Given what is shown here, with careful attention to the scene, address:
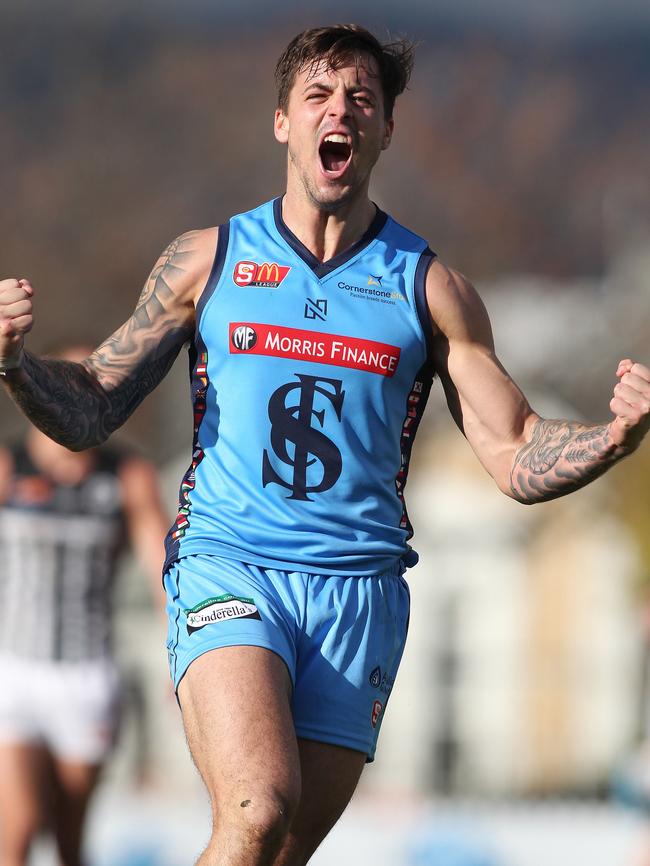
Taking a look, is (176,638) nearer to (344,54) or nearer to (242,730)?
(242,730)

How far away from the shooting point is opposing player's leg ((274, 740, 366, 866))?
195 inches

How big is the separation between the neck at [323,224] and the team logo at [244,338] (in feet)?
1.19

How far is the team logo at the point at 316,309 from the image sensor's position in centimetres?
510

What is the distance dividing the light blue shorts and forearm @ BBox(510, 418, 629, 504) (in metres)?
0.54

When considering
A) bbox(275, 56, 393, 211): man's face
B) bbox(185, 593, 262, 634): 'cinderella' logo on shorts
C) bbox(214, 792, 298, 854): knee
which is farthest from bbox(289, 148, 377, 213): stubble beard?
bbox(214, 792, 298, 854): knee

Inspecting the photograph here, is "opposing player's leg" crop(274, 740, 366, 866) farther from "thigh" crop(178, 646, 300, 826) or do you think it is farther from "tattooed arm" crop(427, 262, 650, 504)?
"tattooed arm" crop(427, 262, 650, 504)

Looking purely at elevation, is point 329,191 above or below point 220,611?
above

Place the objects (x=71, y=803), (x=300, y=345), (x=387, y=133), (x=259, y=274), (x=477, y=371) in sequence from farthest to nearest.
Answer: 1. (x=71, y=803)
2. (x=387, y=133)
3. (x=477, y=371)
4. (x=259, y=274)
5. (x=300, y=345)

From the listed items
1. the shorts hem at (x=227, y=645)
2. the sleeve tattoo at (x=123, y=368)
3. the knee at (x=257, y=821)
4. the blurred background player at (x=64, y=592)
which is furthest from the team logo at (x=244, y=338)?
the blurred background player at (x=64, y=592)

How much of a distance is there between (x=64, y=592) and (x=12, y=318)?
12.7ft

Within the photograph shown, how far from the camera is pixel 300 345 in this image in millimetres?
5051

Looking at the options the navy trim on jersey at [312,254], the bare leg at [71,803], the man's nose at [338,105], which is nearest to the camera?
the man's nose at [338,105]

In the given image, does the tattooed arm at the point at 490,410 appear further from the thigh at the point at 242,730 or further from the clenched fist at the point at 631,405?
the thigh at the point at 242,730

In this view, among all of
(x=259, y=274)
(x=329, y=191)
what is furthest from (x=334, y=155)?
(x=259, y=274)
